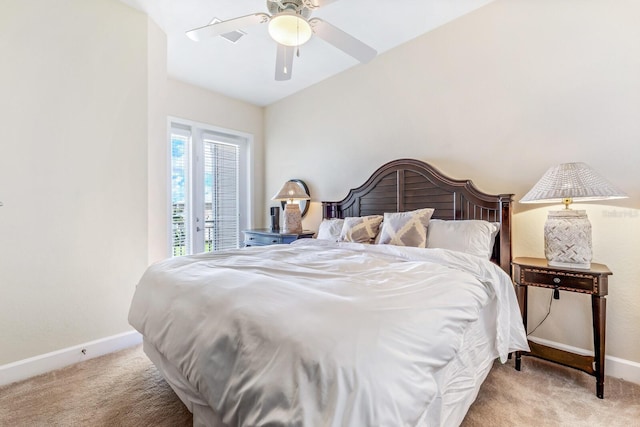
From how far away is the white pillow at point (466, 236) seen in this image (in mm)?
2135

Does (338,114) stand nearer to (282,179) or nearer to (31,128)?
(282,179)

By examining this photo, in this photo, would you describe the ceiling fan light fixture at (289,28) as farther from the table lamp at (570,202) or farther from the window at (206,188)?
the window at (206,188)

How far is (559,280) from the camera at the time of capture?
1886 mm

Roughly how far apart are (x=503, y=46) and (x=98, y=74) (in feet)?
10.9

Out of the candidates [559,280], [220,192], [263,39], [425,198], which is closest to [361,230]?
[425,198]

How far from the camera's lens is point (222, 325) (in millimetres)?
1110

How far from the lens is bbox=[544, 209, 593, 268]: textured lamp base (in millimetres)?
1884

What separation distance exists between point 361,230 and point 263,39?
212 centimetres

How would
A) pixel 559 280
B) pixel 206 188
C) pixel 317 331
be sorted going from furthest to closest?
pixel 206 188 < pixel 559 280 < pixel 317 331

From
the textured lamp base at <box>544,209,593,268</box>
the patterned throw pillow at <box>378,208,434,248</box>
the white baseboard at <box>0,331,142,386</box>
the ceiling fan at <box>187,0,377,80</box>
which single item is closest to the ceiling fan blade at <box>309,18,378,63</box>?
the ceiling fan at <box>187,0,377,80</box>

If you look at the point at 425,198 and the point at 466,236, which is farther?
the point at 425,198

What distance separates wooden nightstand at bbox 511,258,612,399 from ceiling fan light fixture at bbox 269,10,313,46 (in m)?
2.16

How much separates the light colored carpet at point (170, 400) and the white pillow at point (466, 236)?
33.8 inches

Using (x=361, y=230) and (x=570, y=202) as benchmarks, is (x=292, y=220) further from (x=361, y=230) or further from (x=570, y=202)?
(x=570, y=202)
